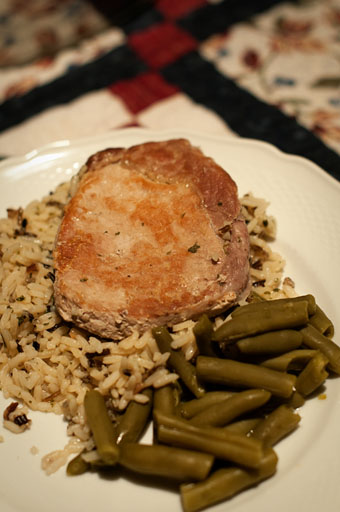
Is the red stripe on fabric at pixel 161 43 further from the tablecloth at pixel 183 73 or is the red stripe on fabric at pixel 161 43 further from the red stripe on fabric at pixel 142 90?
the red stripe on fabric at pixel 142 90

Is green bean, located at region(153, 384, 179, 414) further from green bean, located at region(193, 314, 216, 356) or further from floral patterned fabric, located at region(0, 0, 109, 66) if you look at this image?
floral patterned fabric, located at region(0, 0, 109, 66)

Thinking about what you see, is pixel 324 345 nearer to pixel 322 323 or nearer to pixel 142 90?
pixel 322 323

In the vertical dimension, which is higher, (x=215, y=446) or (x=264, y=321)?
(x=264, y=321)

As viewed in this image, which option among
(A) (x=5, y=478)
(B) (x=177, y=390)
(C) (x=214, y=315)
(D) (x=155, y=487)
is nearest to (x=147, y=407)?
(B) (x=177, y=390)

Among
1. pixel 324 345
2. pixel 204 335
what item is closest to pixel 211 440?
pixel 204 335

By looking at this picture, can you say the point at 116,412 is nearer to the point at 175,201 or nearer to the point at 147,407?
the point at 147,407

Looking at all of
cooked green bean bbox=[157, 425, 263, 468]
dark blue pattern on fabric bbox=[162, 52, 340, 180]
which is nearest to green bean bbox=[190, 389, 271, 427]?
cooked green bean bbox=[157, 425, 263, 468]
